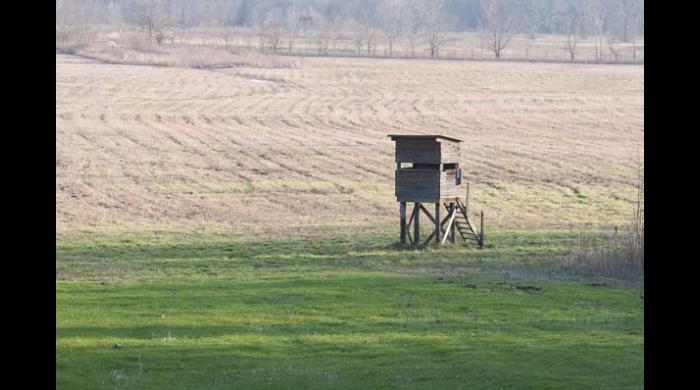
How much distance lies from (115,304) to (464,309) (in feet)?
19.6

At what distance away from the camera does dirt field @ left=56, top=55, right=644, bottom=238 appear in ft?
128

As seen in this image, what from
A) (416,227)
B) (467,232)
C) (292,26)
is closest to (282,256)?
(416,227)

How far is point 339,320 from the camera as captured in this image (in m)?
18.6

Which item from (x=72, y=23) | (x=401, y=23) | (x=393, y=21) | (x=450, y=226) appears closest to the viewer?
(x=450, y=226)

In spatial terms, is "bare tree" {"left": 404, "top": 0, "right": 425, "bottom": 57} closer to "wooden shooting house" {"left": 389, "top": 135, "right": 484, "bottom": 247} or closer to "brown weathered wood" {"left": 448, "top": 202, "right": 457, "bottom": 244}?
"brown weathered wood" {"left": 448, "top": 202, "right": 457, "bottom": 244}

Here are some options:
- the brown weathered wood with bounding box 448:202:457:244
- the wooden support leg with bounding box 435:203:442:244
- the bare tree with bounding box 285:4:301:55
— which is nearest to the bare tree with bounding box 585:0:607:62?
the bare tree with bounding box 285:4:301:55

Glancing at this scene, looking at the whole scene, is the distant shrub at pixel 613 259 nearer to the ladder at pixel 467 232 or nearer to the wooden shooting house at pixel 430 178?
the ladder at pixel 467 232

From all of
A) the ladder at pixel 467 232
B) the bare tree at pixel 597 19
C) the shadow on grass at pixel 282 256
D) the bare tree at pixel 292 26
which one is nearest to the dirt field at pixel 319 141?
the shadow on grass at pixel 282 256

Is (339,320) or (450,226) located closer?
(339,320)

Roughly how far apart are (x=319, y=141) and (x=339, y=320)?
4040 cm

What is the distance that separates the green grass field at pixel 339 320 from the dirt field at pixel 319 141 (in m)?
7.84

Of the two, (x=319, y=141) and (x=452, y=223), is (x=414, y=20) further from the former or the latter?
(x=452, y=223)
